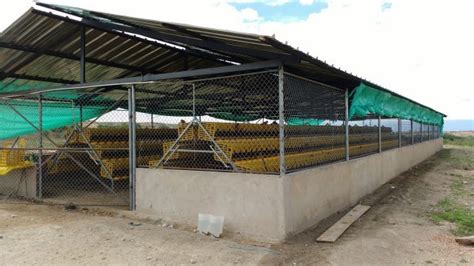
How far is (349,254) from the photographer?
491 cm

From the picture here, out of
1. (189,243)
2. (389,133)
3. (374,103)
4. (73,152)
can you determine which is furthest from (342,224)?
(389,133)

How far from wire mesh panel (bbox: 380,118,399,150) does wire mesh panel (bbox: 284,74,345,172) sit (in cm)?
482

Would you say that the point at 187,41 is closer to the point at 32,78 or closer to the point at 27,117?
the point at 32,78

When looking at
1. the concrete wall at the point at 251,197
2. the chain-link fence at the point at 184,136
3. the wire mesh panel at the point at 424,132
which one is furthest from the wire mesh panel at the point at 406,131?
the concrete wall at the point at 251,197

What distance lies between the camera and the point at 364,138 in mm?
11555

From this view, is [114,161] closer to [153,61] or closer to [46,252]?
[153,61]

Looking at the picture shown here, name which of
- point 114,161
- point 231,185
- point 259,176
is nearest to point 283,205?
point 259,176

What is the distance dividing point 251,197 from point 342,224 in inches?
73.7

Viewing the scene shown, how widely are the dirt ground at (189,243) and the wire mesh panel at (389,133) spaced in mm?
5776

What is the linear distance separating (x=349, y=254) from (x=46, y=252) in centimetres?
387

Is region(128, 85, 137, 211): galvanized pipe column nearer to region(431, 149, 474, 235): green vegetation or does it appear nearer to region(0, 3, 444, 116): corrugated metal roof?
region(0, 3, 444, 116): corrugated metal roof

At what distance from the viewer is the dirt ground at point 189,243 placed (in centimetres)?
473

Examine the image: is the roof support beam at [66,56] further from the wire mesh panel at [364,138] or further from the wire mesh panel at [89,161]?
the wire mesh panel at [364,138]

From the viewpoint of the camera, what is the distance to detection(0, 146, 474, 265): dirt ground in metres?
4.73
